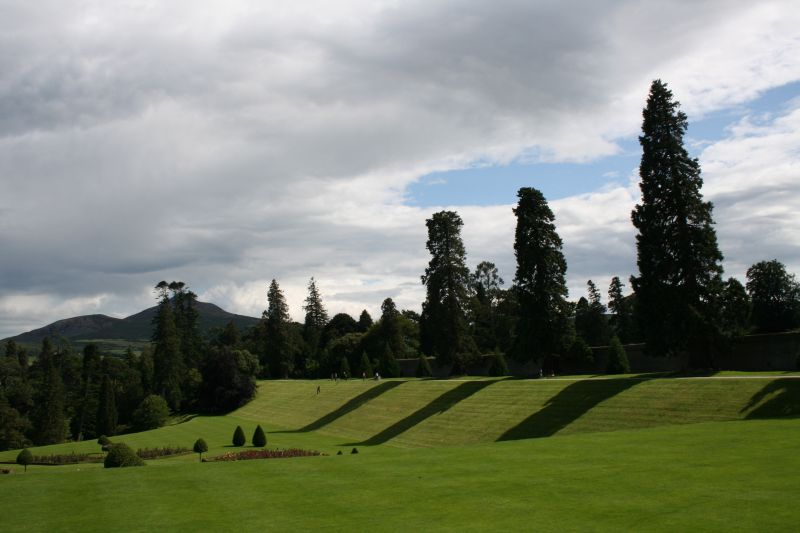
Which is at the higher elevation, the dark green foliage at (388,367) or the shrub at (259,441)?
the dark green foliage at (388,367)

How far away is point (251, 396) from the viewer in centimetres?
7719

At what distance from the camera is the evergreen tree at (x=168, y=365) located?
86.1m

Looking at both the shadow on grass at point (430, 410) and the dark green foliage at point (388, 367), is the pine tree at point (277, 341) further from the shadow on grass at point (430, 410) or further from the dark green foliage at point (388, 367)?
the shadow on grass at point (430, 410)

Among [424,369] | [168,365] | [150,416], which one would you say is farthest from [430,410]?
[168,365]

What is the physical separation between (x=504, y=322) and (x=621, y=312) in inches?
639

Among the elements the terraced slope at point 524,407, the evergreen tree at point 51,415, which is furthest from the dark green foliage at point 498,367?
the evergreen tree at point 51,415

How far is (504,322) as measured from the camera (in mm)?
89438

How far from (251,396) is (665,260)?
5648cm

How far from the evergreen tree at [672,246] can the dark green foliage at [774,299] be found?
1981cm

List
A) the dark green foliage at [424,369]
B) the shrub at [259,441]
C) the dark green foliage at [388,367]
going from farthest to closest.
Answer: the dark green foliage at [388,367], the dark green foliage at [424,369], the shrub at [259,441]

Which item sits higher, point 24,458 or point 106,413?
point 24,458

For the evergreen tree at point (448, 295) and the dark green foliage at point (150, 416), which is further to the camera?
the dark green foliage at point (150, 416)

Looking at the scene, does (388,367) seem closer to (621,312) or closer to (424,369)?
(424,369)

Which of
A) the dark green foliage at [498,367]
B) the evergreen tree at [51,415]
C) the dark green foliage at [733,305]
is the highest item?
the dark green foliage at [733,305]
